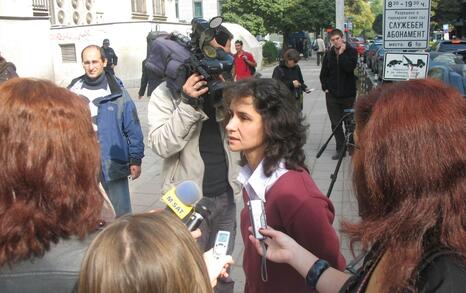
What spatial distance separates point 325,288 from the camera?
1866mm

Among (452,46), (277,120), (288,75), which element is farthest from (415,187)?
(452,46)

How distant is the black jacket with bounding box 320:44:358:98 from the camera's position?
25.9ft

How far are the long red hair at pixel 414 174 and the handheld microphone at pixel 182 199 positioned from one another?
0.65 metres

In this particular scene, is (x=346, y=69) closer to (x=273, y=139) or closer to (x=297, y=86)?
(x=297, y=86)

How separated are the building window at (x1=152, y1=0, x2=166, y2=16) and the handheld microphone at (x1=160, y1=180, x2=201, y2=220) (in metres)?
28.9

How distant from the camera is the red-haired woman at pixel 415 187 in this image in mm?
1340

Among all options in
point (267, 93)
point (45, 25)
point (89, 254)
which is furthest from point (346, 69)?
point (45, 25)

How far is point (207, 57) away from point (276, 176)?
43.8 inches

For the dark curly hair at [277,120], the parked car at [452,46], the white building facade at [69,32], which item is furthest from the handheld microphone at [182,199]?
the parked car at [452,46]

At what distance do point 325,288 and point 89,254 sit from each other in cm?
92

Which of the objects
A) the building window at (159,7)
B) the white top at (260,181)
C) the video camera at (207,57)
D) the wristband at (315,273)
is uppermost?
the building window at (159,7)

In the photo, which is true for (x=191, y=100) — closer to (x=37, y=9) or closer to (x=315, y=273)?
(x=315, y=273)

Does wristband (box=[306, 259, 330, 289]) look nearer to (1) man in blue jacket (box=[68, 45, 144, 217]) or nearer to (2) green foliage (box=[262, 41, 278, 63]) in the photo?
(1) man in blue jacket (box=[68, 45, 144, 217])

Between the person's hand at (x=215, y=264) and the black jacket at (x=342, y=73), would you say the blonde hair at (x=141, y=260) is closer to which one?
the person's hand at (x=215, y=264)
